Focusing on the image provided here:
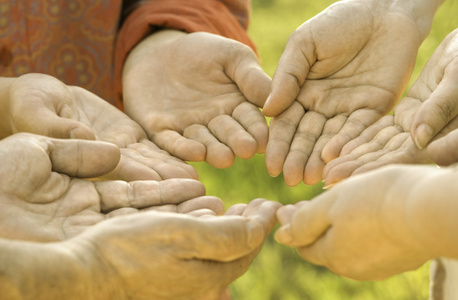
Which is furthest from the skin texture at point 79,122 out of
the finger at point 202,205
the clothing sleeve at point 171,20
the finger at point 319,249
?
the finger at point 319,249

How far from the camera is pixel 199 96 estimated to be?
45.8 inches

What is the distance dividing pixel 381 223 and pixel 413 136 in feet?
0.88

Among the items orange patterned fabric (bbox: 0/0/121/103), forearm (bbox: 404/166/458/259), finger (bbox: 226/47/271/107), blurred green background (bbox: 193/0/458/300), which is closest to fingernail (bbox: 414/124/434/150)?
forearm (bbox: 404/166/458/259)

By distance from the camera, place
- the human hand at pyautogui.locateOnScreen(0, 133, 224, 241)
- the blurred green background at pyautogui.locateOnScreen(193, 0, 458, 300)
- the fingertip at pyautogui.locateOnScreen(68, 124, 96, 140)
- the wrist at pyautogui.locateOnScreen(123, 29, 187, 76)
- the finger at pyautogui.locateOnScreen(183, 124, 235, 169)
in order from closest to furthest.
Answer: the human hand at pyautogui.locateOnScreen(0, 133, 224, 241) < the fingertip at pyautogui.locateOnScreen(68, 124, 96, 140) < the finger at pyautogui.locateOnScreen(183, 124, 235, 169) < the wrist at pyautogui.locateOnScreen(123, 29, 187, 76) < the blurred green background at pyautogui.locateOnScreen(193, 0, 458, 300)

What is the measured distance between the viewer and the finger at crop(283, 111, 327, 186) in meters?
0.95

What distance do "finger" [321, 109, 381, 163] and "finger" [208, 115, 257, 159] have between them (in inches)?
5.3

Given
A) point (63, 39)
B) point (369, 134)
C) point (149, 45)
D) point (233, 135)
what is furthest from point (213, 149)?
point (63, 39)

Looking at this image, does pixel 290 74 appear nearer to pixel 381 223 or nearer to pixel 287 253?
pixel 381 223

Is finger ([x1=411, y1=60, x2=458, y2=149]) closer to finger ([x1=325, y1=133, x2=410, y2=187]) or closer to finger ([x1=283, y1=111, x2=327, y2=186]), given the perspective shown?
finger ([x1=325, y1=133, x2=410, y2=187])

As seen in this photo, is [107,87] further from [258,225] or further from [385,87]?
[258,225]

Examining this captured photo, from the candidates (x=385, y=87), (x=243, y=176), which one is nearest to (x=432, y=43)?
(x=243, y=176)

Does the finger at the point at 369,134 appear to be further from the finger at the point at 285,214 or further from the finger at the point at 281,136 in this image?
the finger at the point at 285,214

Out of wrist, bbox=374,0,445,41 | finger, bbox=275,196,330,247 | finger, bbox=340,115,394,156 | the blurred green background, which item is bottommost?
the blurred green background

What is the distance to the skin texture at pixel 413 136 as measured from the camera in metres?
0.82
